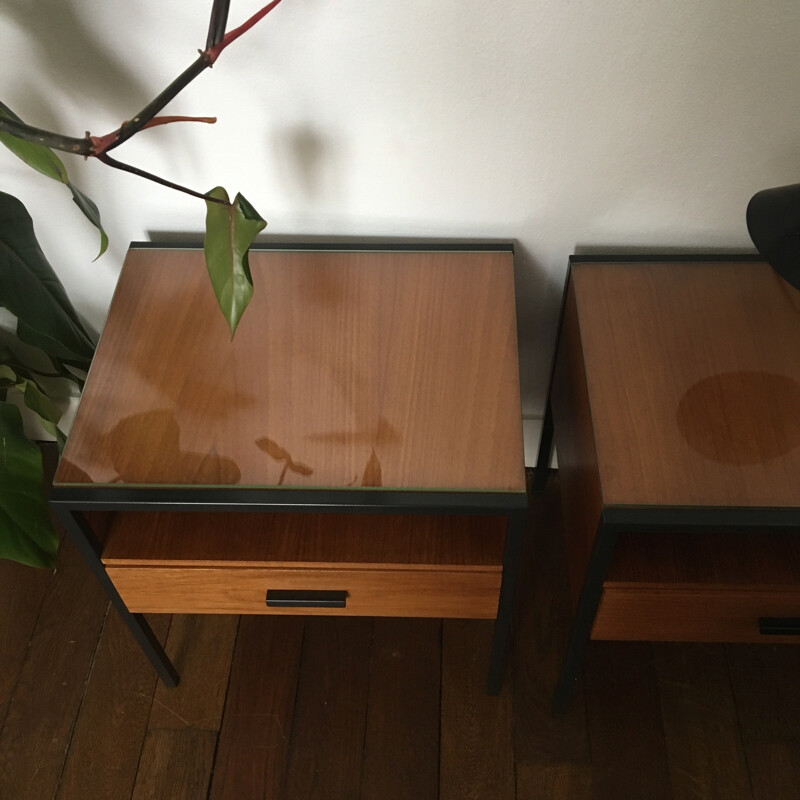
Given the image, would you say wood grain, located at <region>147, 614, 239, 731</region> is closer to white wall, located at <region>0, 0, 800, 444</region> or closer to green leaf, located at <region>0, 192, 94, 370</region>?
green leaf, located at <region>0, 192, 94, 370</region>

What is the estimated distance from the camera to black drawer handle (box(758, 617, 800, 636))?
103 centimetres

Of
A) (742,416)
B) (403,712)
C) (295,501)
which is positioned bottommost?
(403,712)

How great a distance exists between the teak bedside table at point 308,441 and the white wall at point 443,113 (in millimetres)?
87

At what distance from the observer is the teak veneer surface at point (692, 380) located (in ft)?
3.00

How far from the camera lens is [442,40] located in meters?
0.97

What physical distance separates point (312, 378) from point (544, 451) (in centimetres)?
62

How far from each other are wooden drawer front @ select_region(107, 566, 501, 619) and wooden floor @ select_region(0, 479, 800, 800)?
0.30m

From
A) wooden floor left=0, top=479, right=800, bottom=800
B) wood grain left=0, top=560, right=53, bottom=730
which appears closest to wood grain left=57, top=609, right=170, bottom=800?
wooden floor left=0, top=479, right=800, bottom=800

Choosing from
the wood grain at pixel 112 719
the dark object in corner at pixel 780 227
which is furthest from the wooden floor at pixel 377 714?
the dark object in corner at pixel 780 227

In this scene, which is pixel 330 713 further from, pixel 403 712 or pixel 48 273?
pixel 48 273

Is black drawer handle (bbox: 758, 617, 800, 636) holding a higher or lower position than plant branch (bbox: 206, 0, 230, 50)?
lower

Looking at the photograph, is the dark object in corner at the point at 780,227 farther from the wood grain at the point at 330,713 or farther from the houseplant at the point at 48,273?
the wood grain at the point at 330,713

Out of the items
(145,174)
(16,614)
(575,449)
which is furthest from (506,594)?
(16,614)

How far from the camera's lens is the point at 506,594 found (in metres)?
1.06
